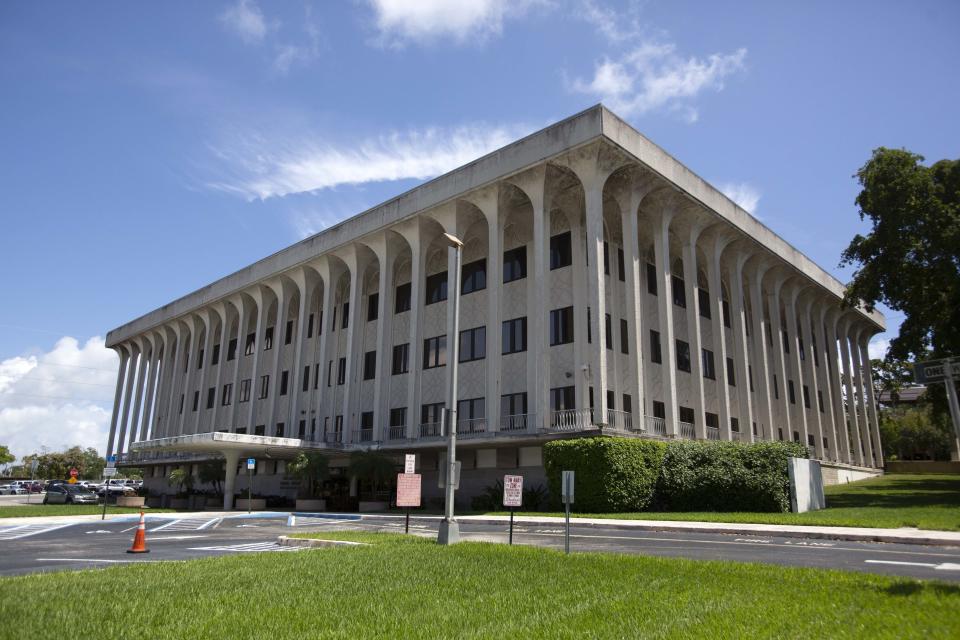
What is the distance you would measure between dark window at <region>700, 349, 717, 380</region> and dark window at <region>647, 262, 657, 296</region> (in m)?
4.71

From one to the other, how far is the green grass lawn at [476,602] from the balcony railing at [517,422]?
19732 millimetres

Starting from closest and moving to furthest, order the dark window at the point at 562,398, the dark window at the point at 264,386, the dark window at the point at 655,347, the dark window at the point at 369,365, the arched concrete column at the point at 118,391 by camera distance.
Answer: the dark window at the point at 562,398 → the dark window at the point at 655,347 → the dark window at the point at 369,365 → the dark window at the point at 264,386 → the arched concrete column at the point at 118,391

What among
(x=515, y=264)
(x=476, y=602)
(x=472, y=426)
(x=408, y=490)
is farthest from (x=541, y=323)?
(x=476, y=602)

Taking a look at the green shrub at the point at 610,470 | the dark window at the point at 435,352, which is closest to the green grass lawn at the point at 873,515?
the green shrub at the point at 610,470

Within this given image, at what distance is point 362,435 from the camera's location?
39.8m

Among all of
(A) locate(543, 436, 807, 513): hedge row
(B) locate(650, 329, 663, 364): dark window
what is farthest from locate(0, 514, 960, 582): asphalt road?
(B) locate(650, 329, 663, 364): dark window

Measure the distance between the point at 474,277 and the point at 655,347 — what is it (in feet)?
35.1

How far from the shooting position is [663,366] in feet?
103

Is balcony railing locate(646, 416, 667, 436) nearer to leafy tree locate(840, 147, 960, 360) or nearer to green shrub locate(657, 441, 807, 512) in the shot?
green shrub locate(657, 441, 807, 512)

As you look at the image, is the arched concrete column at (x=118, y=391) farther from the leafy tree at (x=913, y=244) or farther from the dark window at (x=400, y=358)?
the leafy tree at (x=913, y=244)

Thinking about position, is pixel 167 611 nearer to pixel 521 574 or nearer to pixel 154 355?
pixel 521 574

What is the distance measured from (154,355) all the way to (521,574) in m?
65.7

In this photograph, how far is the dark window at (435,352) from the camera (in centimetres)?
3722

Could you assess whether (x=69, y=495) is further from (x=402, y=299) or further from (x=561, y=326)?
(x=561, y=326)
